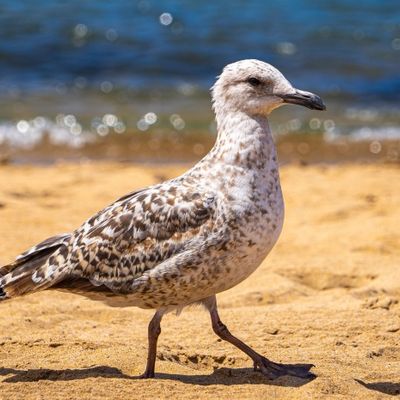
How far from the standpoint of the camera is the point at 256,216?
4547 millimetres

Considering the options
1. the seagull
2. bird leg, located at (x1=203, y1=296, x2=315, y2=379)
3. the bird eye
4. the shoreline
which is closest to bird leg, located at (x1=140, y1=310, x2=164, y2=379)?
the seagull

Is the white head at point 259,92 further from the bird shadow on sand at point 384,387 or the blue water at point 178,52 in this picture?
the blue water at point 178,52

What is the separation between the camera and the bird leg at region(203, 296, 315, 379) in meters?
4.77

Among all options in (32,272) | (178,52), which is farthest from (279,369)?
(178,52)

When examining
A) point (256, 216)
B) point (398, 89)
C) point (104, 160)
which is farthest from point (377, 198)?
point (398, 89)

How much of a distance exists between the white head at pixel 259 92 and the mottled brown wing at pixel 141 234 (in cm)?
51

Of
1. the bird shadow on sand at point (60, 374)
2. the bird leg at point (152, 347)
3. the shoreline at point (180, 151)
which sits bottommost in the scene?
the bird shadow on sand at point (60, 374)

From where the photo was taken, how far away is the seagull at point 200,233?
4551 millimetres

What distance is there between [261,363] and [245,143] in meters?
1.07

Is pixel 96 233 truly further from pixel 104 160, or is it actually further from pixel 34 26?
pixel 34 26

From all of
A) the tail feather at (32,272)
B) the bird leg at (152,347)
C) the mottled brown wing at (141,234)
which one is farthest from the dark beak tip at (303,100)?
the tail feather at (32,272)

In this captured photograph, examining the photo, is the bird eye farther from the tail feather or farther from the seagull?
the tail feather

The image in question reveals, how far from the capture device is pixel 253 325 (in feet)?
18.5

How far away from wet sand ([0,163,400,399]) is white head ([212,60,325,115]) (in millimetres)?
1292
